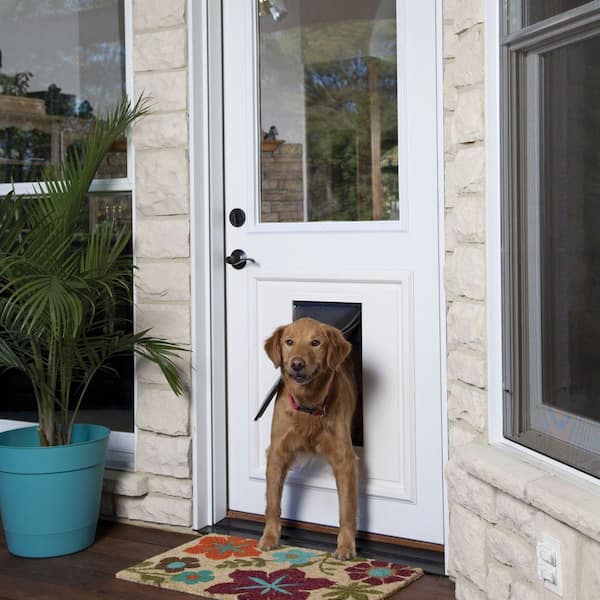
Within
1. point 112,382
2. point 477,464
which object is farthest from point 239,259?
point 477,464

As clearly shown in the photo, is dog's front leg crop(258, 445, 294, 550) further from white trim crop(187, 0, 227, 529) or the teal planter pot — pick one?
the teal planter pot

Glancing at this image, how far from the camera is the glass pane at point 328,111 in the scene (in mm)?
3227

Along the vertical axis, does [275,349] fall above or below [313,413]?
above

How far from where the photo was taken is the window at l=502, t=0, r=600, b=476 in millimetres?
2121

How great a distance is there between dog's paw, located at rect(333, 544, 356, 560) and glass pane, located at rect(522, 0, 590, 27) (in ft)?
5.75

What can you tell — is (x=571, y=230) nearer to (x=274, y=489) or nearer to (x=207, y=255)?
(x=274, y=489)

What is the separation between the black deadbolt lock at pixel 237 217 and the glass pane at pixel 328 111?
0.08m

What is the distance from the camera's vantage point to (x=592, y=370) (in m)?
2.15

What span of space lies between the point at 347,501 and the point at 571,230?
1348 millimetres

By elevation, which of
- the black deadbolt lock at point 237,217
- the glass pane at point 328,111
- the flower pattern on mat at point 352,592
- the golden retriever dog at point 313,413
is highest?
the glass pane at point 328,111

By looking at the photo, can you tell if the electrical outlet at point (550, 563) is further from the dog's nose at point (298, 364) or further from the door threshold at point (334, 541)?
the dog's nose at point (298, 364)

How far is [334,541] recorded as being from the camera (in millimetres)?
3303

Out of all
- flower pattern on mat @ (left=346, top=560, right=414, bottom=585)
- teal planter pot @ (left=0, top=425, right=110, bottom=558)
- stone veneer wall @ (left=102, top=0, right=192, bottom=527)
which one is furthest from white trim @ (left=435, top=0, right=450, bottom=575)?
teal planter pot @ (left=0, top=425, right=110, bottom=558)

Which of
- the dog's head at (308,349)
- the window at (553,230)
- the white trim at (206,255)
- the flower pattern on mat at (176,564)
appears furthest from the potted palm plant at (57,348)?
the window at (553,230)
